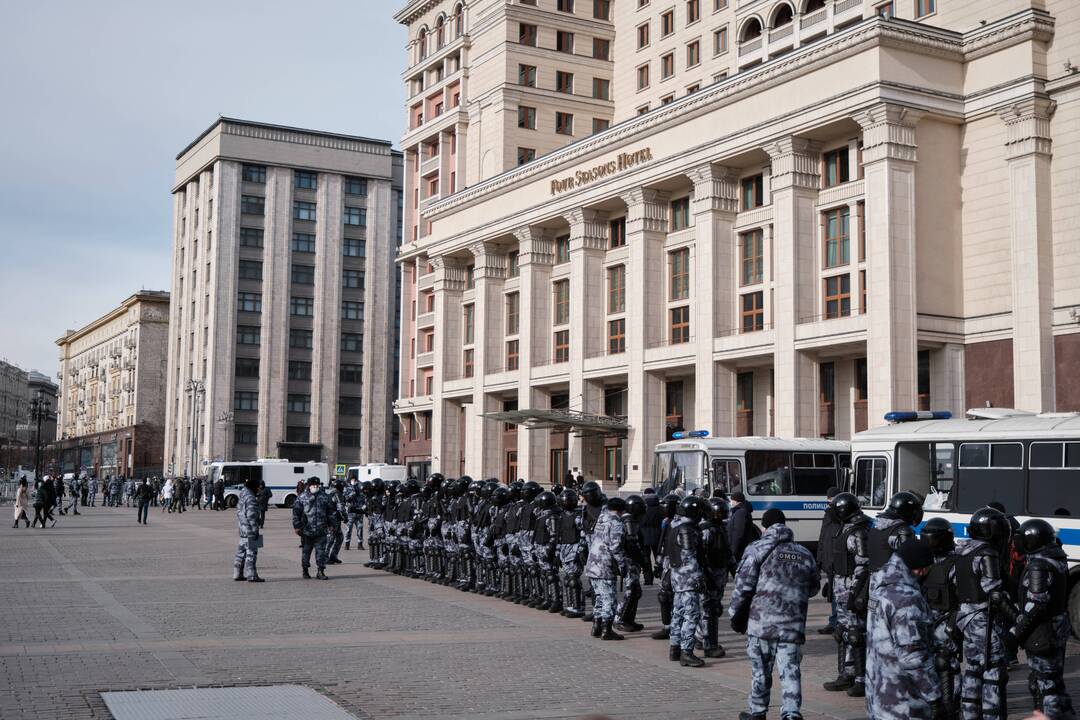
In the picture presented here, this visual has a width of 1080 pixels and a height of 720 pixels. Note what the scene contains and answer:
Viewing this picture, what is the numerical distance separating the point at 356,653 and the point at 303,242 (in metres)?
92.5

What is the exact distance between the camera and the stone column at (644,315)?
49844 mm

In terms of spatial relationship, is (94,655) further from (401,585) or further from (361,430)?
(361,430)

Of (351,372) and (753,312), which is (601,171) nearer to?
(753,312)

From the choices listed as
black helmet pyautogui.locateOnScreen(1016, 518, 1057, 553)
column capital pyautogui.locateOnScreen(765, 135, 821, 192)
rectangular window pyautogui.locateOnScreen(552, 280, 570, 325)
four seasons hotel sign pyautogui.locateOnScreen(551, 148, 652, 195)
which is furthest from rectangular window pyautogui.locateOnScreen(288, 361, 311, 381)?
black helmet pyautogui.locateOnScreen(1016, 518, 1057, 553)

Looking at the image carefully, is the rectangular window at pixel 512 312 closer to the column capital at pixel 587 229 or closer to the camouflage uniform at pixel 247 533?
the column capital at pixel 587 229

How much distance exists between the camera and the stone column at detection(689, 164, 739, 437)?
45.8 m

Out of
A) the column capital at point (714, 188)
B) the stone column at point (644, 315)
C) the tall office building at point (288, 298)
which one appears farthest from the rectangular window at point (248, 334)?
the column capital at point (714, 188)

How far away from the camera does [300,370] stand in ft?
335

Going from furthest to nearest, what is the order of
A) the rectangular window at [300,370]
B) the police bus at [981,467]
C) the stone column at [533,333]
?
the rectangular window at [300,370], the stone column at [533,333], the police bus at [981,467]

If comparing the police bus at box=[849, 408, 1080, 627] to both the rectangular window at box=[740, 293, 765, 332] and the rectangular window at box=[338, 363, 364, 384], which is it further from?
the rectangular window at box=[338, 363, 364, 384]

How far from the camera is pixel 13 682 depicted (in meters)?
11.1

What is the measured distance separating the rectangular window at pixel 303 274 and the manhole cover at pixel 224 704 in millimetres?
93911

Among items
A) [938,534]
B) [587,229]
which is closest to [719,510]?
[938,534]

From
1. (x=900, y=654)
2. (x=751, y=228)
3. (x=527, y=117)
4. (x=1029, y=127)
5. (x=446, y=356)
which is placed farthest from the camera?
(x=446, y=356)
